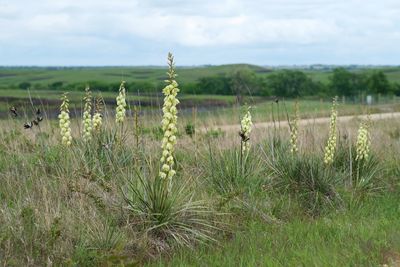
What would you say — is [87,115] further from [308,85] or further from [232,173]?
[308,85]

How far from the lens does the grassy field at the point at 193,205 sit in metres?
5.54

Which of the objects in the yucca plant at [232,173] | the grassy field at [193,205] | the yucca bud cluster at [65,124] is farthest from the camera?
the yucca plant at [232,173]

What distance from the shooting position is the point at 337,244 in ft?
19.1

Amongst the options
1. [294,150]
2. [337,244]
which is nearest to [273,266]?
[337,244]

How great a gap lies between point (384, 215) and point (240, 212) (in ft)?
5.64

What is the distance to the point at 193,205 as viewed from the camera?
6562mm

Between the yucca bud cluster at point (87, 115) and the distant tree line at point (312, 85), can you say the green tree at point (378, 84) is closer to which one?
the distant tree line at point (312, 85)

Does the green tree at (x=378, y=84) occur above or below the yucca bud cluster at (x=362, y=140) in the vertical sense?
below

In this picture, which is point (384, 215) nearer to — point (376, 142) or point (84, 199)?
point (84, 199)

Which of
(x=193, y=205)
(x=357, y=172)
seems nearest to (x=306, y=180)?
(x=357, y=172)

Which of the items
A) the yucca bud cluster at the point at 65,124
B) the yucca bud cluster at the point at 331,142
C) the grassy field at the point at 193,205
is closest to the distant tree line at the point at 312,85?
the grassy field at the point at 193,205

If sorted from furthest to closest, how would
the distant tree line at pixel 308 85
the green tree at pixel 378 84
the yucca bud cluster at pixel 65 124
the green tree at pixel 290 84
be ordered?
the green tree at pixel 290 84 → the green tree at pixel 378 84 → the distant tree line at pixel 308 85 → the yucca bud cluster at pixel 65 124

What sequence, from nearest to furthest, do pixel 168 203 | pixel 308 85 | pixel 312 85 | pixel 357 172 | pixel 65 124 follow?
pixel 168 203, pixel 65 124, pixel 357 172, pixel 308 85, pixel 312 85

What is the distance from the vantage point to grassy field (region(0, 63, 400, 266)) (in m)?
5.54
